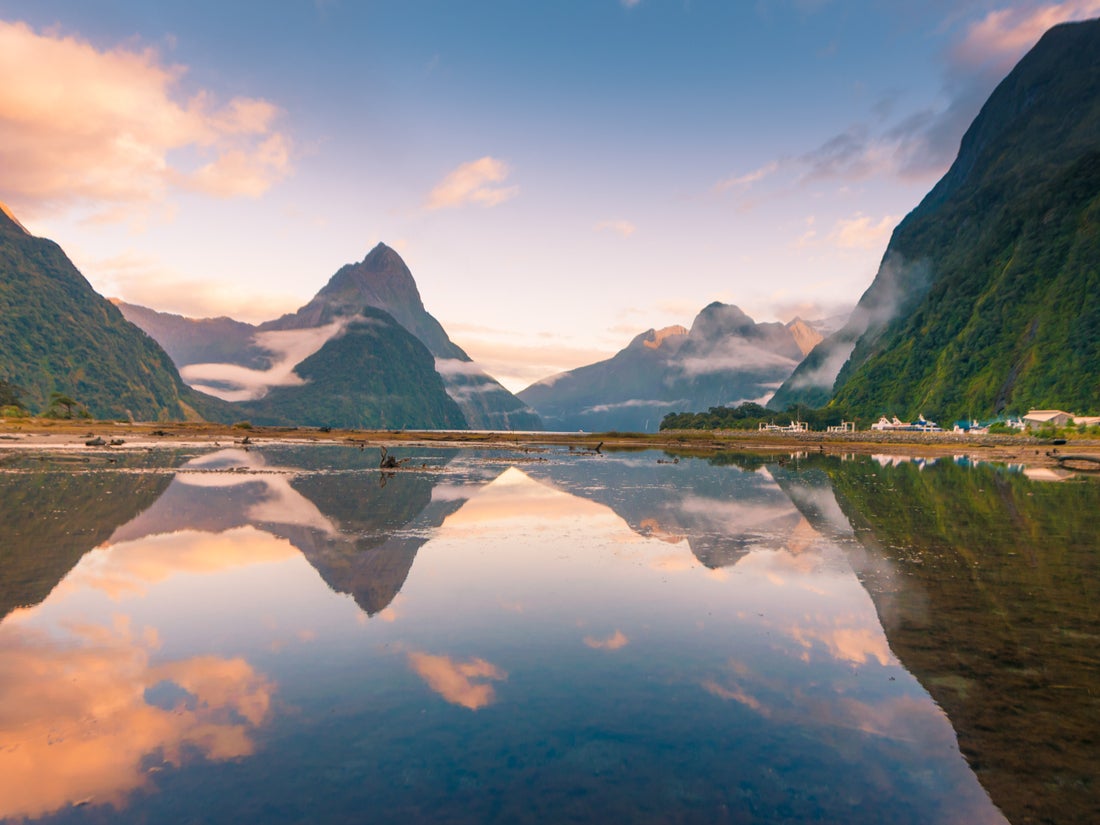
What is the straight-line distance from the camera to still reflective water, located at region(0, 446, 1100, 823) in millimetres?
9867

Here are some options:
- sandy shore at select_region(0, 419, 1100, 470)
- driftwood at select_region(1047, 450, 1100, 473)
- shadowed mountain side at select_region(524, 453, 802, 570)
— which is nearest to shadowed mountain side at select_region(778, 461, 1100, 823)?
shadowed mountain side at select_region(524, 453, 802, 570)

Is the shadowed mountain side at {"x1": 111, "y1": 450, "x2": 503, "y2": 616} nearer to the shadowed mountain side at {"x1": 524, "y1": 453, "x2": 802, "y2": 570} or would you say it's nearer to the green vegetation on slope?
the shadowed mountain side at {"x1": 524, "y1": 453, "x2": 802, "y2": 570}

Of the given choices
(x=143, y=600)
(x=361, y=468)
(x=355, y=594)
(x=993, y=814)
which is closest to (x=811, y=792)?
(x=993, y=814)

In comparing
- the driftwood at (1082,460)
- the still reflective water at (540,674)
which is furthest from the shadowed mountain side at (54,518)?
the driftwood at (1082,460)

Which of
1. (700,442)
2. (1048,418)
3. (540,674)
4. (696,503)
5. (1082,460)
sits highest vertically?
(1048,418)

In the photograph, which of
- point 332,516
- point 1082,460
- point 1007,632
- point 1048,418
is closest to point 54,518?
point 332,516

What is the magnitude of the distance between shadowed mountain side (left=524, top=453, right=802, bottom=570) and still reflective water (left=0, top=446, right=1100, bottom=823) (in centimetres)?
77

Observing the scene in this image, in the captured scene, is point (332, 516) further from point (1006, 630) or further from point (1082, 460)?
point (1082, 460)

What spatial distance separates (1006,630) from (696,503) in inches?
1143

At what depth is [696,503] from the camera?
46656mm

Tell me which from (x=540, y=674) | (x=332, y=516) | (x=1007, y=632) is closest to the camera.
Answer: (x=540, y=674)

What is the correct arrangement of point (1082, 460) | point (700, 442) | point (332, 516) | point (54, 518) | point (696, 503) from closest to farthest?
point (54, 518)
point (332, 516)
point (696, 503)
point (1082, 460)
point (700, 442)

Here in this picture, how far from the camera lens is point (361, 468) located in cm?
7338

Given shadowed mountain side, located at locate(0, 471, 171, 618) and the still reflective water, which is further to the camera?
shadowed mountain side, located at locate(0, 471, 171, 618)
